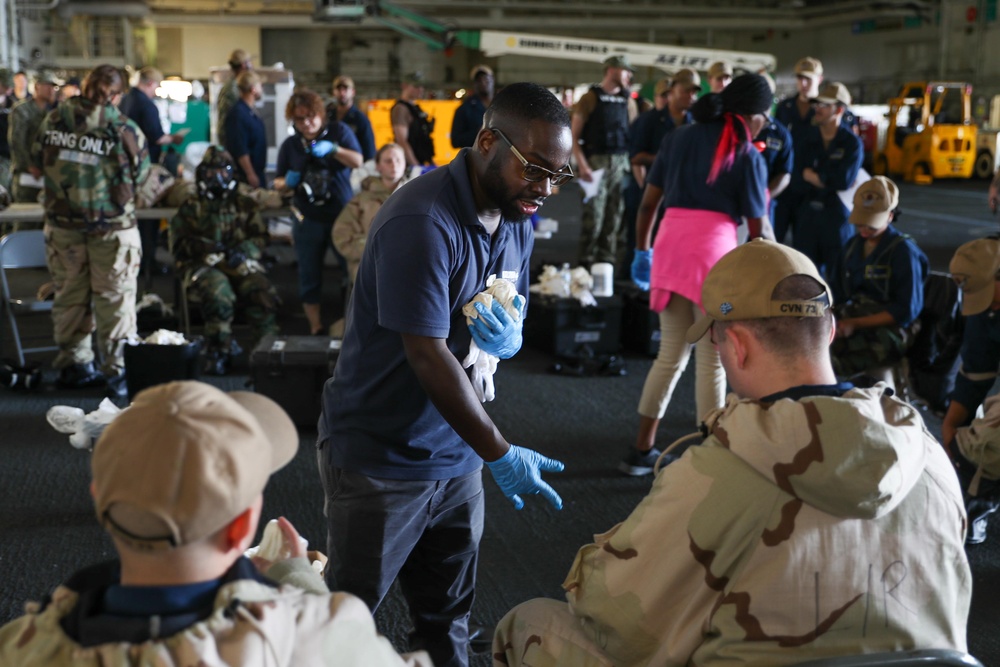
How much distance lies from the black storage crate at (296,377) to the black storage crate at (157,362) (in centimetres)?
34

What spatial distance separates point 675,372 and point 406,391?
2.27 m

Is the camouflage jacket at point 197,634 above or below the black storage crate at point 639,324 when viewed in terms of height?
above

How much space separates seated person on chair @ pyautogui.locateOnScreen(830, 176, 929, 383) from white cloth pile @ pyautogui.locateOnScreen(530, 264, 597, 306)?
6.96 ft

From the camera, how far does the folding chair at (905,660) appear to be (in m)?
1.45

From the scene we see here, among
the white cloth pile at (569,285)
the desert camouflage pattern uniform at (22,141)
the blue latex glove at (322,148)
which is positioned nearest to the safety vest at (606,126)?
the white cloth pile at (569,285)

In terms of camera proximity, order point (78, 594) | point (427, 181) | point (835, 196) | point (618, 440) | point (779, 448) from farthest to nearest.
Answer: point (835, 196) < point (618, 440) < point (427, 181) < point (779, 448) < point (78, 594)

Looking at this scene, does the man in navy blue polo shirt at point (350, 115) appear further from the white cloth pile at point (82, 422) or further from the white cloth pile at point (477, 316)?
the white cloth pile at point (477, 316)

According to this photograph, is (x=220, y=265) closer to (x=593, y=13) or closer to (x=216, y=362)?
(x=216, y=362)

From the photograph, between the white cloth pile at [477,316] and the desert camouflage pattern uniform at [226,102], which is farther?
the desert camouflage pattern uniform at [226,102]

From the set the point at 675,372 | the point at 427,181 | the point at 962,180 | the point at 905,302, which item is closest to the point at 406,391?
the point at 427,181

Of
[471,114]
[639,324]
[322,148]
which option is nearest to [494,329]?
[639,324]

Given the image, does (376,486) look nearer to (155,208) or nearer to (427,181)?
(427,181)

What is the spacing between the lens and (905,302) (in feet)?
14.5

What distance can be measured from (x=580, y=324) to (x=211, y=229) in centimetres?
239
